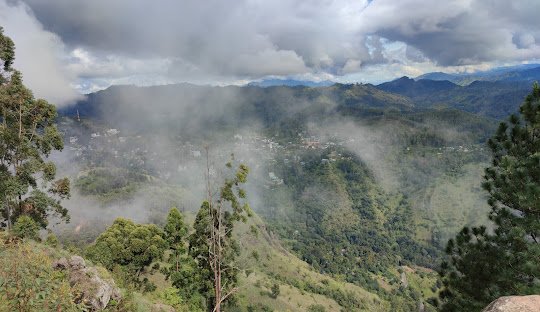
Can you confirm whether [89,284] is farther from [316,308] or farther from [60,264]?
[316,308]

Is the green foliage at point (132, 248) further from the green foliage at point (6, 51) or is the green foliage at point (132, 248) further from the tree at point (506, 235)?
the tree at point (506, 235)

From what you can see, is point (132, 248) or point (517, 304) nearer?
point (517, 304)

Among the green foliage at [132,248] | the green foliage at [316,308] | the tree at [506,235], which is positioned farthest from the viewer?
the green foliage at [316,308]

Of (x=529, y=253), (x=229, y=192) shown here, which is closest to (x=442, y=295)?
(x=529, y=253)

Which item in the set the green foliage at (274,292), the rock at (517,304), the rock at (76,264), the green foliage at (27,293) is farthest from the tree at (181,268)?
the green foliage at (274,292)

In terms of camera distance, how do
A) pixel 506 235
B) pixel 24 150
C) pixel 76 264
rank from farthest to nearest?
pixel 24 150
pixel 76 264
pixel 506 235

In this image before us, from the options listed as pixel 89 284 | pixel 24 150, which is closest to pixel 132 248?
pixel 24 150

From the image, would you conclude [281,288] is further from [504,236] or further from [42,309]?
[42,309]

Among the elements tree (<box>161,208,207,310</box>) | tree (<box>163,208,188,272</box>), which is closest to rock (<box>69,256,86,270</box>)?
tree (<box>161,208,207,310</box>)
